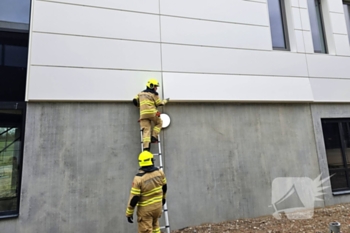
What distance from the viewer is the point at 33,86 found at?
4082mm

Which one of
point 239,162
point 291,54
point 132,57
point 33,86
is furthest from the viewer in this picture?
point 291,54

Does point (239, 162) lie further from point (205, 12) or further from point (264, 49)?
point (205, 12)

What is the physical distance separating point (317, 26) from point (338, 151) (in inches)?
138

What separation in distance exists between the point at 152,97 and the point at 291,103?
351cm

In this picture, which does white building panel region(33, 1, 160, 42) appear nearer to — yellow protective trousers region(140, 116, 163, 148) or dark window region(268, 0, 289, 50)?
yellow protective trousers region(140, 116, 163, 148)

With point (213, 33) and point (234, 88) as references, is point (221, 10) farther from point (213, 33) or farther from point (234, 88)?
point (234, 88)

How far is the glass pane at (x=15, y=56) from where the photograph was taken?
162 inches

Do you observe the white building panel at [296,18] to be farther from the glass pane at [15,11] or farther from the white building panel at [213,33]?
the glass pane at [15,11]

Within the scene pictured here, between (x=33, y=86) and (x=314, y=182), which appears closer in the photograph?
(x=33, y=86)

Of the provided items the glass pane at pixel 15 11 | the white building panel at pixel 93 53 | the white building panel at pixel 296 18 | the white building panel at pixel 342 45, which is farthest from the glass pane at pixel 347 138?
the glass pane at pixel 15 11

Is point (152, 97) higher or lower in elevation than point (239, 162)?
higher

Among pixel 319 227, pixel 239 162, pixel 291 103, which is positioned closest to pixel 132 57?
pixel 239 162

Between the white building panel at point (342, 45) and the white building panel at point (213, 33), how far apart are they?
6.97 feet

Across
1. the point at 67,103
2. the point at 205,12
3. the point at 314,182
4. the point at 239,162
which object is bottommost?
the point at 314,182
